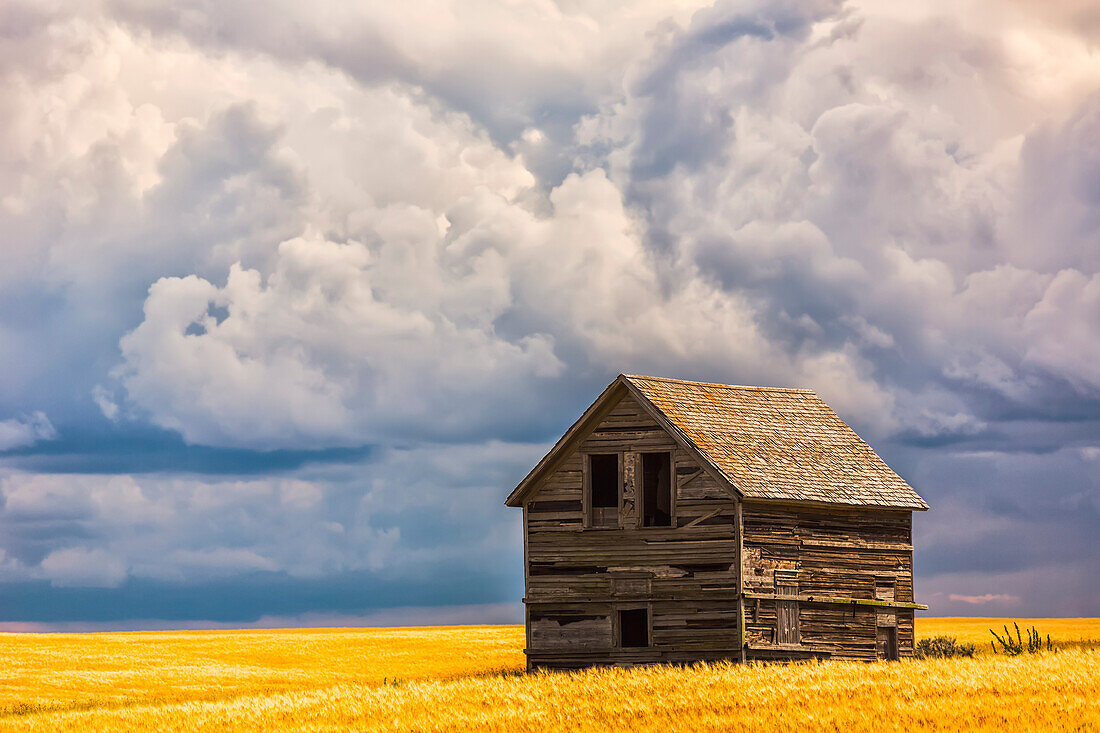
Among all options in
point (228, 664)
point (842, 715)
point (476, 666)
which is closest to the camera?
point (842, 715)

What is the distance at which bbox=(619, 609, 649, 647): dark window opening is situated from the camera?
101 ft

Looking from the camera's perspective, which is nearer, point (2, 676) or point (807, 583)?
point (807, 583)

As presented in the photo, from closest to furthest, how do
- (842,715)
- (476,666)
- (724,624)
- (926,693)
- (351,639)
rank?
(842,715), (926,693), (724,624), (476,666), (351,639)

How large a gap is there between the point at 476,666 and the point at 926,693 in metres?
18.3

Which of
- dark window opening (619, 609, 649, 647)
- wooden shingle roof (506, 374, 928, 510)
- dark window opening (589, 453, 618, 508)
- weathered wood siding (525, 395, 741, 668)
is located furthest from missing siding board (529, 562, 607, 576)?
dark window opening (589, 453, 618, 508)

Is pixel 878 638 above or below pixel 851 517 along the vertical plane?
below

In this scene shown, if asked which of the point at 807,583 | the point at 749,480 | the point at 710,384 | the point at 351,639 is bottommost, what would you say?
the point at 351,639

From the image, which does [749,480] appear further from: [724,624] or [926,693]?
[926,693]

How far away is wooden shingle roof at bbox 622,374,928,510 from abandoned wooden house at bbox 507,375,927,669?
0.07 meters

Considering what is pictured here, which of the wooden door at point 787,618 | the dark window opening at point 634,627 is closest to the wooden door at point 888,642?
the wooden door at point 787,618

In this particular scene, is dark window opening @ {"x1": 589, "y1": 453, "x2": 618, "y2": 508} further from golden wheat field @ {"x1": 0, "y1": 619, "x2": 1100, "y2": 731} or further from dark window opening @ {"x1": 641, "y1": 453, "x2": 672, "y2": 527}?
golden wheat field @ {"x1": 0, "y1": 619, "x2": 1100, "y2": 731}

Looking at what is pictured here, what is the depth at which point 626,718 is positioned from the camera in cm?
2202

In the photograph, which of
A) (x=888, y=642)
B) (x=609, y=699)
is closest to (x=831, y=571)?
(x=888, y=642)

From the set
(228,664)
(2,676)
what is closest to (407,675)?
(228,664)
